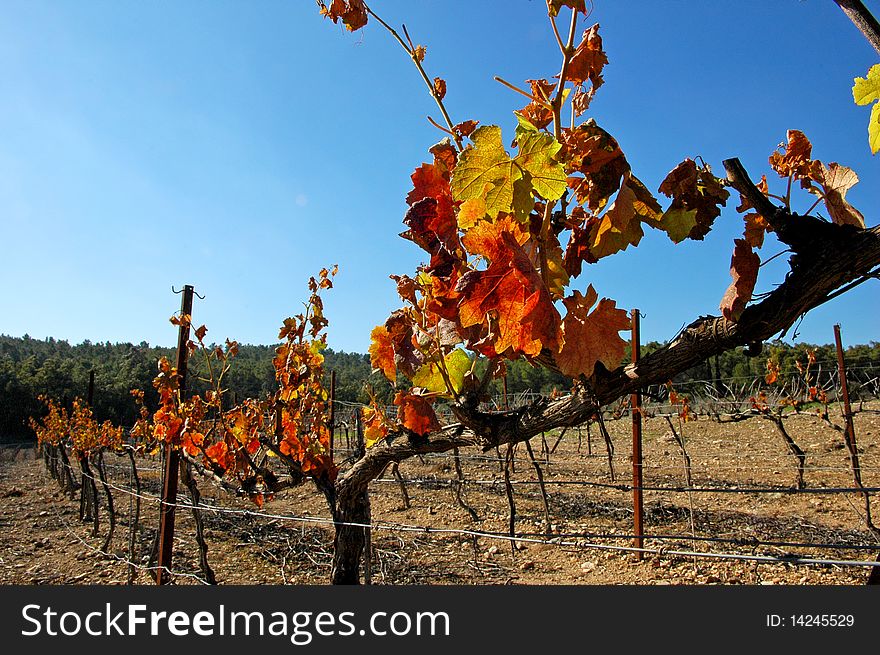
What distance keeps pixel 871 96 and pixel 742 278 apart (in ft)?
1.17

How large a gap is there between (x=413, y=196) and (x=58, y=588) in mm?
2101

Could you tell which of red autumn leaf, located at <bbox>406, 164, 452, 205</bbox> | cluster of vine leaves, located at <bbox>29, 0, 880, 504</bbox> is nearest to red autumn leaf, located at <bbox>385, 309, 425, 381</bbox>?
cluster of vine leaves, located at <bbox>29, 0, 880, 504</bbox>

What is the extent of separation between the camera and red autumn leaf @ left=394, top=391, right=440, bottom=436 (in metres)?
1.41

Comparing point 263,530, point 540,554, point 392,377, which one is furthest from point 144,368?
point 392,377


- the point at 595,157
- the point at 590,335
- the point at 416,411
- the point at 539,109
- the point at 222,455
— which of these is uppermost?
the point at 539,109

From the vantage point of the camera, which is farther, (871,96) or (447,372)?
(447,372)

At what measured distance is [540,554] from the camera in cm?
607

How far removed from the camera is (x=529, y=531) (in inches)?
283

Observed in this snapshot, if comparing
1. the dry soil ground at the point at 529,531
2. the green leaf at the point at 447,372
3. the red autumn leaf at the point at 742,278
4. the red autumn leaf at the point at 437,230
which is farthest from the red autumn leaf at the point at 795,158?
the dry soil ground at the point at 529,531

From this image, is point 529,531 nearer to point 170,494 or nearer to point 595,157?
point 170,494

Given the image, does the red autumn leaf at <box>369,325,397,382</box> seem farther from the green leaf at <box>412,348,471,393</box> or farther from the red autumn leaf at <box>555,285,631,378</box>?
the red autumn leaf at <box>555,285,631,378</box>

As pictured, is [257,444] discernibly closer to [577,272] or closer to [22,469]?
[577,272]

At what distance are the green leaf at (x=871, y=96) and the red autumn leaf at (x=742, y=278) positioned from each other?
0.25 meters

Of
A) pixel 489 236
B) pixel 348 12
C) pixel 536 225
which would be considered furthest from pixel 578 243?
pixel 348 12
